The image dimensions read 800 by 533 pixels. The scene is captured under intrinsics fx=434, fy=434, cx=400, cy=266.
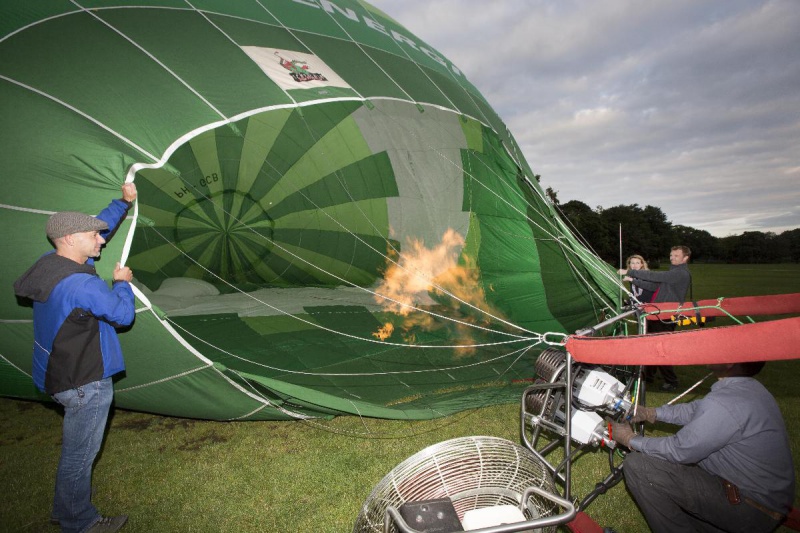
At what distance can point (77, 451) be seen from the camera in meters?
2.00

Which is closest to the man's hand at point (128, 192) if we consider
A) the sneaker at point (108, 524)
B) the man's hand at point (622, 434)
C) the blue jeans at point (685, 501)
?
the sneaker at point (108, 524)

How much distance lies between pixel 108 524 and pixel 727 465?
109 inches

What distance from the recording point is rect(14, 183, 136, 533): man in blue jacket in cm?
192

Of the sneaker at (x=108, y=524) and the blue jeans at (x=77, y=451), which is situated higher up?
the blue jeans at (x=77, y=451)

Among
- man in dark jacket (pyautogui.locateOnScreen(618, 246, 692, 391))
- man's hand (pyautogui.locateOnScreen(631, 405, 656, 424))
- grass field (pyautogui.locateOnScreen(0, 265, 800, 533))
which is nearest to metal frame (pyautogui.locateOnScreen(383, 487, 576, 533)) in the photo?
man's hand (pyautogui.locateOnScreen(631, 405, 656, 424))

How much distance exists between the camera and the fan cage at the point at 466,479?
1348 millimetres

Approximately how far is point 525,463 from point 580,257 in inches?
115

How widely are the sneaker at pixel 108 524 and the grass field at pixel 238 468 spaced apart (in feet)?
0.14

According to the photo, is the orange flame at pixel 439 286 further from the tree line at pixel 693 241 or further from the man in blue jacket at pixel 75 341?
the tree line at pixel 693 241

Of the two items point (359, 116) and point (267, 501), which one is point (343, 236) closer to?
point (359, 116)

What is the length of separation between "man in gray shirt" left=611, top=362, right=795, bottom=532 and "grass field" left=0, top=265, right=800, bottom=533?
1.79ft

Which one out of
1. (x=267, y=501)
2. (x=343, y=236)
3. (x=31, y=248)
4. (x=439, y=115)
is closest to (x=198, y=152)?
(x=343, y=236)

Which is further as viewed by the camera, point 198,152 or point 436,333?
point 198,152

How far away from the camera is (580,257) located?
4016 mm
